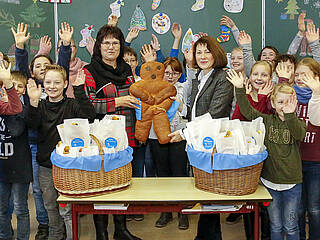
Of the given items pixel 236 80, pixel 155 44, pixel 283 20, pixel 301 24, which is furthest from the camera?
pixel 283 20

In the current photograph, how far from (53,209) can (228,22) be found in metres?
2.84

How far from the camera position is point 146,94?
8.58 ft

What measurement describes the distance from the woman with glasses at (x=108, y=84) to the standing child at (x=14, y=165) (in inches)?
21.1

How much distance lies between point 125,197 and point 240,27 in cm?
297

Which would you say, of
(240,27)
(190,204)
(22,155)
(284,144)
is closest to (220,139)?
(190,204)

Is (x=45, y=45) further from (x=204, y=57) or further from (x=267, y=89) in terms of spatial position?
(x=267, y=89)

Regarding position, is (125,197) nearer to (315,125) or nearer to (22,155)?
(22,155)

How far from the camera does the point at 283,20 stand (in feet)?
14.3

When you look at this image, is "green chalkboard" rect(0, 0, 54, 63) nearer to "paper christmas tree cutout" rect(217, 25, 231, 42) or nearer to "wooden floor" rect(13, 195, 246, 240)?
"wooden floor" rect(13, 195, 246, 240)

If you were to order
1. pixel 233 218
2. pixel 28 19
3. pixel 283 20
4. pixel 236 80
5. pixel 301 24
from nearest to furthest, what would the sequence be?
pixel 236 80, pixel 233 218, pixel 301 24, pixel 28 19, pixel 283 20

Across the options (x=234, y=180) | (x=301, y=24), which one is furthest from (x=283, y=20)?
(x=234, y=180)

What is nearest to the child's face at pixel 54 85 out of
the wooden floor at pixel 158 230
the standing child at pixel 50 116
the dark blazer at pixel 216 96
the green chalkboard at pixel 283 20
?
the standing child at pixel 50 116

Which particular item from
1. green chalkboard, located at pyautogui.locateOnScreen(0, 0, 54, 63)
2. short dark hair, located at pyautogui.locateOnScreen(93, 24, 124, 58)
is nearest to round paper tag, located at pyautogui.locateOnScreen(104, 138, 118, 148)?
short dark hair, located at pyautogui.locateOnScreen(93, 24, 124, 58)

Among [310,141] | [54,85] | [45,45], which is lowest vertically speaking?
[310,141]
